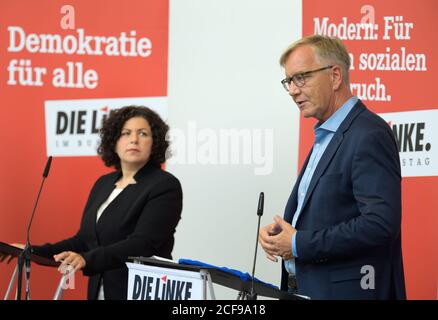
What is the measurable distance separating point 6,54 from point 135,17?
906 millimetres

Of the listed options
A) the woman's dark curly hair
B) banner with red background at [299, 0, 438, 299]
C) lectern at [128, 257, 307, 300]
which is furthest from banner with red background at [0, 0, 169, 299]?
lectern at [128, 257, 307, 300]

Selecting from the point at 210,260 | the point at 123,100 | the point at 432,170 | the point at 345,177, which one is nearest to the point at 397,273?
the point at 345,177

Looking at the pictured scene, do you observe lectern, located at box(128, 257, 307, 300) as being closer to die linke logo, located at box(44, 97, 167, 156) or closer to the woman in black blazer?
the woman in black blazer

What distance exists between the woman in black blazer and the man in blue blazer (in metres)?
1.06

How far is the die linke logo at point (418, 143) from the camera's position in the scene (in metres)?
4.52

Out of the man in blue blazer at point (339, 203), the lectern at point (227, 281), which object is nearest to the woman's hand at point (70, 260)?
the lectern at point (227, 281)

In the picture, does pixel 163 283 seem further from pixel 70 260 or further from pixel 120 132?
pixel 120 132

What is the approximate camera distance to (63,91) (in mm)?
4840

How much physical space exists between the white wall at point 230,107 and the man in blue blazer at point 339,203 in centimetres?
185

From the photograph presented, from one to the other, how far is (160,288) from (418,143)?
249 centimetres

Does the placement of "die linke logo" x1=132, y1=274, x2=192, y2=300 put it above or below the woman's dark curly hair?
below

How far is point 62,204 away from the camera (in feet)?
15.9

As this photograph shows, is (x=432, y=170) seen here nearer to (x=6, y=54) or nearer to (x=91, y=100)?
(x=91, y=100)

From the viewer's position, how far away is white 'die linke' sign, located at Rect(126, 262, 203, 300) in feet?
8.28
